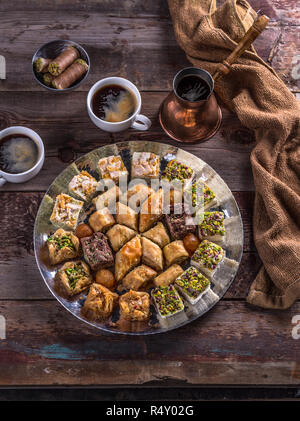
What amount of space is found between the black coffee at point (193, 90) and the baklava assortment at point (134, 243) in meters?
0.38

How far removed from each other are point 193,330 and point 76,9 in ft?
7.36

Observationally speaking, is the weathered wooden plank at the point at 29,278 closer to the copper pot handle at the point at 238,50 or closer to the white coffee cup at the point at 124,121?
the white coffee cup at the point at 124,121

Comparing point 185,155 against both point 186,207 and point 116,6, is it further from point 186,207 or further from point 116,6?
point 116,6

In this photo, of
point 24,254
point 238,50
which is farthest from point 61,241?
point 238,50

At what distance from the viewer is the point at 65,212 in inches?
97.3

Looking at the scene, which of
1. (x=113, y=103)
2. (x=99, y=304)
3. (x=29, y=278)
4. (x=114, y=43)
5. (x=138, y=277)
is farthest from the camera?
(x=114, y=43)

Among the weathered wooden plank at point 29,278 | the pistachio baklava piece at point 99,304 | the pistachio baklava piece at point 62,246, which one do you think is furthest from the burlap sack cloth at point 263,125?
the pistachio baklava piece at point 62,246

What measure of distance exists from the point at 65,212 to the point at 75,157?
16.1 inches

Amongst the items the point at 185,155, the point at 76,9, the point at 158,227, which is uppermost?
the point at 76,9

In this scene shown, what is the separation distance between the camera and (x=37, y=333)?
8.01 ft

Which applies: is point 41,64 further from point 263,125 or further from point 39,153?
point 263,125

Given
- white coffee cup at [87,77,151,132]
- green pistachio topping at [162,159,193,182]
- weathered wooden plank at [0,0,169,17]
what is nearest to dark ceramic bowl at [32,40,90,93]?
white coffee cup at [87,77,151,132]

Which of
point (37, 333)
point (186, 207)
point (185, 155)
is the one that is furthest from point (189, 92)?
point (37, 333)
